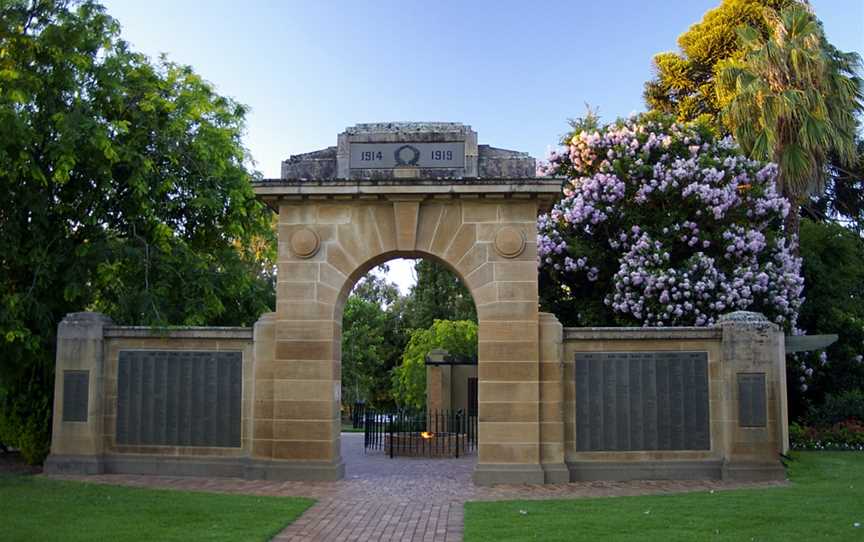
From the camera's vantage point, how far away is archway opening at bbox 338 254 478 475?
17859 millimetres

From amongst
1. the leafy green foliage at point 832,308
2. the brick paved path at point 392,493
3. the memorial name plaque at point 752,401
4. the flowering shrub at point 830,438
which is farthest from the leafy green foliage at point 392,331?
the memorial name plaque at point 752,401

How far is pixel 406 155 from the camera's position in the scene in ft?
43.0

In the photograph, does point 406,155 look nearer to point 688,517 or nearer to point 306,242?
point 306,242

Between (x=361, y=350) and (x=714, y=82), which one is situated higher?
(x=714, y=82)

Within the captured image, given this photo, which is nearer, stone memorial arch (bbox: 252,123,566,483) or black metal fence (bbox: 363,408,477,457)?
stone memorial arch (bbox: 252,123,566,483)

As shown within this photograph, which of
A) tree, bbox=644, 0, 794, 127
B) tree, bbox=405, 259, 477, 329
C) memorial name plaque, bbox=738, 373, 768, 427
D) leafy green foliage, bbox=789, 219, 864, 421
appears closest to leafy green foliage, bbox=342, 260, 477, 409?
tree, bbox=405, 259, 477, 329

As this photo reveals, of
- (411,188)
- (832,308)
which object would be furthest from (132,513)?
(832,308)

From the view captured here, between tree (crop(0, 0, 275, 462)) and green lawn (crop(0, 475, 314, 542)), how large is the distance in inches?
127

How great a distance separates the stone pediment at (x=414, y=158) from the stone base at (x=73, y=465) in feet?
17.8

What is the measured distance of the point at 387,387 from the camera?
46.7m

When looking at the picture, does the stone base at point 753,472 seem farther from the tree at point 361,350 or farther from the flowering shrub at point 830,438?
the tree at point 361,350

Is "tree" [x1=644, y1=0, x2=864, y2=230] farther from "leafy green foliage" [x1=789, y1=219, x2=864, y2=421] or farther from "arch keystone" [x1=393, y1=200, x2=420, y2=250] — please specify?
"arch keystone" [x1=393, y1=200, x2=420, y2=250]

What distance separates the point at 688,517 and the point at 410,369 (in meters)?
26.6

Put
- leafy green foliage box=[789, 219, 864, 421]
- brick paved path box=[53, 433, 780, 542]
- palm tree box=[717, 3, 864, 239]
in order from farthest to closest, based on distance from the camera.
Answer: leafy green foliage box=[789, 219, 864, 421] < palm tree box=[717, 3, 864, 239] < brick paved path box=[53, 433, 780, 542]
